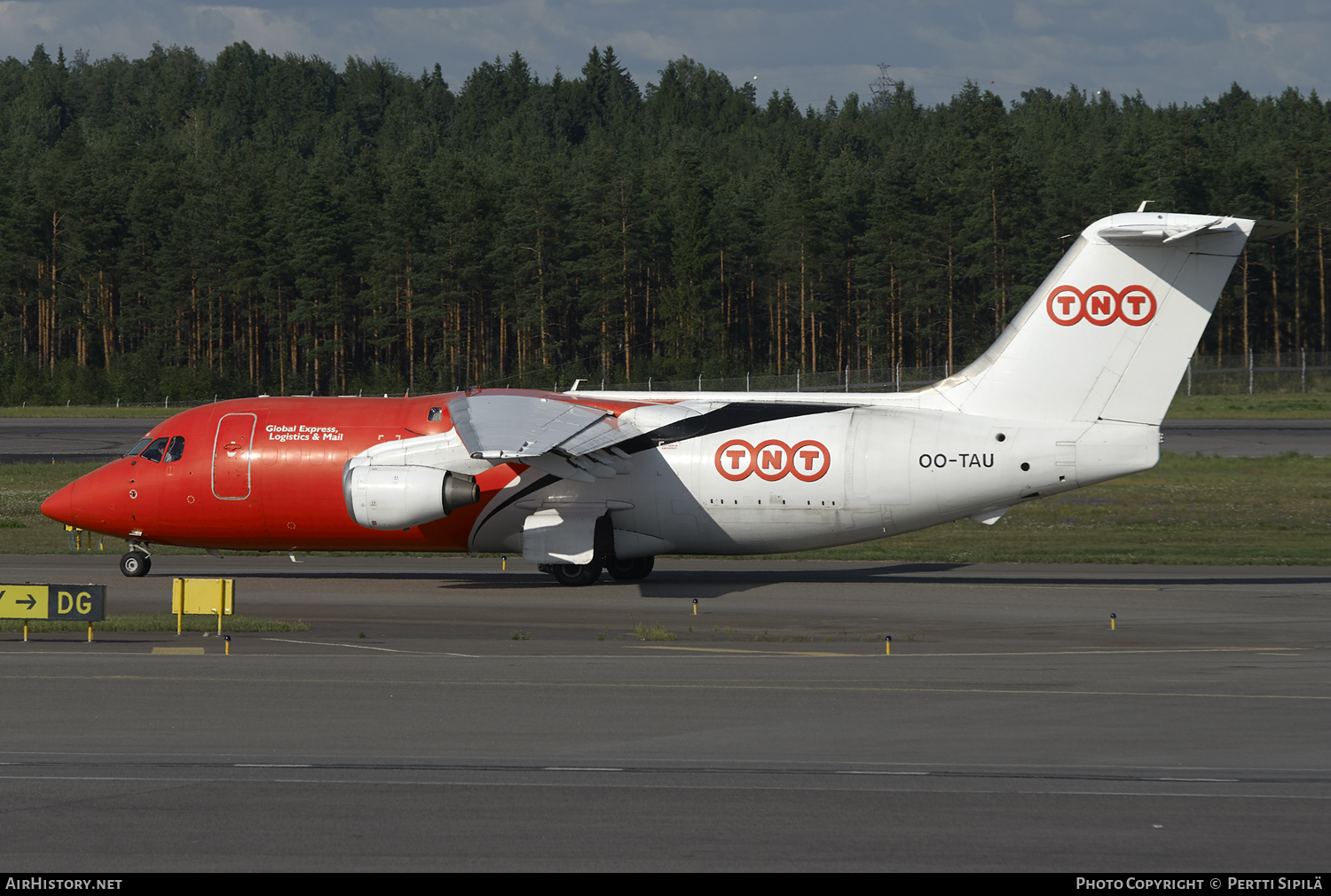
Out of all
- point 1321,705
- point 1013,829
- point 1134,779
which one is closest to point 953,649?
point 1321,705

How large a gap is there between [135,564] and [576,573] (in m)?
9.71

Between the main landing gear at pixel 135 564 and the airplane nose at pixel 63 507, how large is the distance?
1.45 meters

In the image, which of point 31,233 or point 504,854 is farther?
point 31,233

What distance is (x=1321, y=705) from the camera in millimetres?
15070

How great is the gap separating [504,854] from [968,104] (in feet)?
614

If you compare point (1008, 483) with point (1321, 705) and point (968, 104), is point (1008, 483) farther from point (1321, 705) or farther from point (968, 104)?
point (968, 104)

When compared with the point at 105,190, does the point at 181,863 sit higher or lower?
lower

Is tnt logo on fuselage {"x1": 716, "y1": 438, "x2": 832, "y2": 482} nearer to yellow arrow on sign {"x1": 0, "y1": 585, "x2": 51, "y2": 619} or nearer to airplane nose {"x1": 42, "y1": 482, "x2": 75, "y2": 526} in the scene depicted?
yellow arrow on sign {"x1": 0, "y1": 585, "x2": 51, "y2": 619}

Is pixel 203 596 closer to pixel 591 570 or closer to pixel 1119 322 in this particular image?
pixel 591 570

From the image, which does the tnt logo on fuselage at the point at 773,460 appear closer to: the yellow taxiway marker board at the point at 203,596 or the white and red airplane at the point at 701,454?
the white and red airplane at the point at 701,454

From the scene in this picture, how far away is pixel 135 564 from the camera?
90.5 feet

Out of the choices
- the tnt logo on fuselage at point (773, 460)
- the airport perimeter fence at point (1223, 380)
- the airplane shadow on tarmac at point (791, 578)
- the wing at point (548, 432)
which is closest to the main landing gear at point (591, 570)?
the airplane shadow on tarmac at point (791, 578)

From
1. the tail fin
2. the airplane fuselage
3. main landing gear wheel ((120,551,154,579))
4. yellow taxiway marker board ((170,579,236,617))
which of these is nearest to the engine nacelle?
the airplane fuselage

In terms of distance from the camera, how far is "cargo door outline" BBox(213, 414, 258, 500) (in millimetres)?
26984
